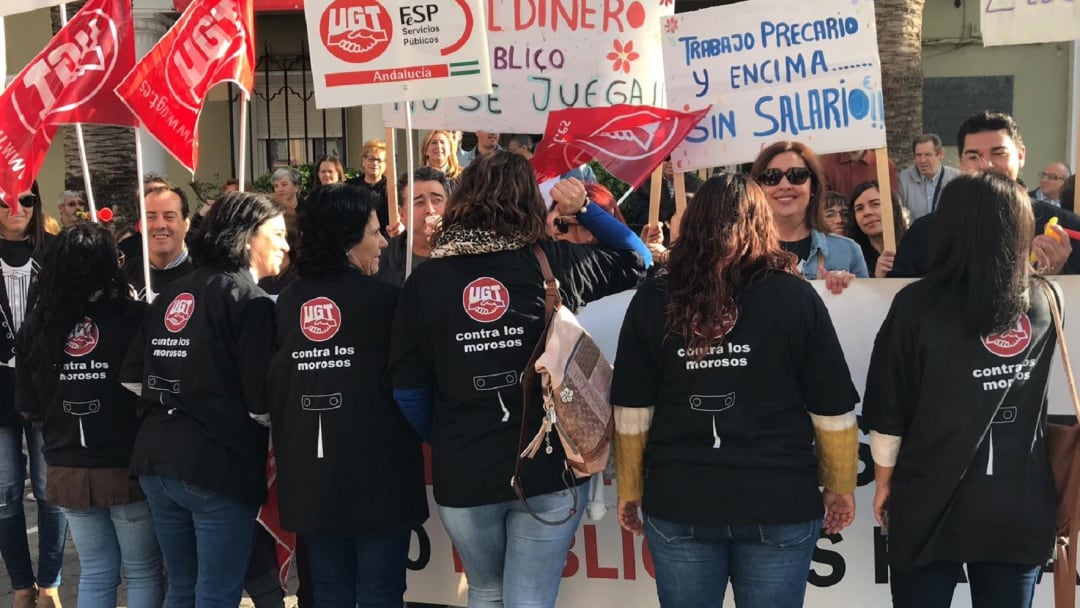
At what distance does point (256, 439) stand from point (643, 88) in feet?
8.51

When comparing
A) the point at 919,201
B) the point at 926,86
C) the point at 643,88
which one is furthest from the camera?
the point at 926,86

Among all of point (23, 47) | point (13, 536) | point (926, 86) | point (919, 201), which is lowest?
point (13, 536)

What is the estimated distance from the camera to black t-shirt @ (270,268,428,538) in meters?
3.57

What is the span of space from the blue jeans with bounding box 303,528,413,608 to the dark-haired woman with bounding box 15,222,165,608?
77 cm

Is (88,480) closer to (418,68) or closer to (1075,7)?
(418,68)

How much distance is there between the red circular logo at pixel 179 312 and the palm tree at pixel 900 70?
20.8 feet

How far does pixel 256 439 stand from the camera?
3.85 m

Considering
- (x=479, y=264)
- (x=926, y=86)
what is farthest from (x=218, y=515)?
(x=926, y=86)

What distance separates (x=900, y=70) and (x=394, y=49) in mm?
5202

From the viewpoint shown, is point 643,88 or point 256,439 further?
point 643,88

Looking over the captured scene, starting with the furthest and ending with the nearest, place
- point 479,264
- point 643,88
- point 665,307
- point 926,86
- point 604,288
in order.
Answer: point 926,86 < point 643,88 < point 604,288 < point 479,264 < point 665,307

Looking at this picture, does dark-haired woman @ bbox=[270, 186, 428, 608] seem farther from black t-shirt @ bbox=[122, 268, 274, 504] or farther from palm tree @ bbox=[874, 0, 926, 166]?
palm tree @ bbox=[874, 0, 926, 166]

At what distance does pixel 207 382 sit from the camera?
3713 mm

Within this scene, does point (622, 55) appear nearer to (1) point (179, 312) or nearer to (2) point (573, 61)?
(2) point (573, 61)
